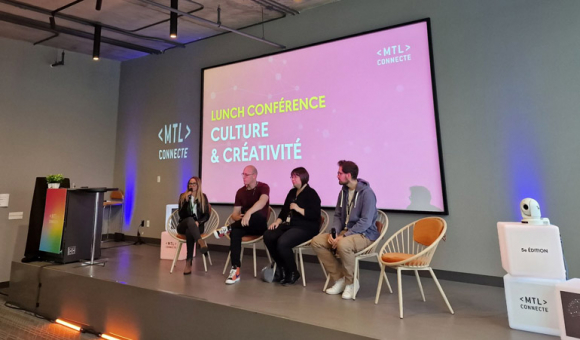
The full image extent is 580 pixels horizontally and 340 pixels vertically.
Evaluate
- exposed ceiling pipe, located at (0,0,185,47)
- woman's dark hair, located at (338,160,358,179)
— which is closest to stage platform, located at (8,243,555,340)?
woman's dark hair, located at (338,160,358,179)

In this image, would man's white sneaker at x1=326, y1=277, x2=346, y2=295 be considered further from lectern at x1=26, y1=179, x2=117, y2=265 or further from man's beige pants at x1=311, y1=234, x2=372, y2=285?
lectern at x1=26, y1=179, x2=117, y2=265

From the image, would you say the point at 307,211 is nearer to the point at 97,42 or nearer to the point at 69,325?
the point at 69,325

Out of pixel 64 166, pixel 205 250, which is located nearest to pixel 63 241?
pixel 205 250

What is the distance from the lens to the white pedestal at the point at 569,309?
1850 millimetres

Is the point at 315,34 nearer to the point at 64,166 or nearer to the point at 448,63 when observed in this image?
the point at 448,63

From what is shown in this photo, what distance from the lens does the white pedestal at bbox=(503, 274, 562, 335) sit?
202 centimetres

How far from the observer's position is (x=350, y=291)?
2791 millimetres

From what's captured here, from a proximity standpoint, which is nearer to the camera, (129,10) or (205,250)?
(205,250)

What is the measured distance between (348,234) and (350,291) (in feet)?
1.55

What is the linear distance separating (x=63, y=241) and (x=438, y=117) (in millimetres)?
4581

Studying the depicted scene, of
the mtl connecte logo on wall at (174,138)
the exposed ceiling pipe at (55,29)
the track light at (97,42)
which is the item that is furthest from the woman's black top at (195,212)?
the exposed ceiling pipe at (55,29)

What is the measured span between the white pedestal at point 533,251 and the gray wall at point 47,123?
621cm

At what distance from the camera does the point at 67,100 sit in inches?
232

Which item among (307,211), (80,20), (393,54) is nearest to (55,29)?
(80,20)
